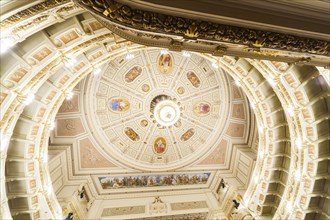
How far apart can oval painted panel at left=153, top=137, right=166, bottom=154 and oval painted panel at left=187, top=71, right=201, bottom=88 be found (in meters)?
6.79

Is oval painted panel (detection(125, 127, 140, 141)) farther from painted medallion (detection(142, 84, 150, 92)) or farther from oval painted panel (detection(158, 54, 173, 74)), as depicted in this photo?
oval painted panel (detection(158, 54, 173, 74))

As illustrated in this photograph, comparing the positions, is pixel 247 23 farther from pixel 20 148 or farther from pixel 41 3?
pixel 20 148

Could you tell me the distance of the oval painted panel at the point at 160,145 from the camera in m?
19.6

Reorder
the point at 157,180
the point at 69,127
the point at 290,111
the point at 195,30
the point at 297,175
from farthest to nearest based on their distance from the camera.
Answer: the point at 157,180
the point at 69,127
the point at 297,175
the point at 290,111
the point at 195,30

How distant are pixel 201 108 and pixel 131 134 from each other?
7814 mm

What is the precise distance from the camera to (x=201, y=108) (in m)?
19.2

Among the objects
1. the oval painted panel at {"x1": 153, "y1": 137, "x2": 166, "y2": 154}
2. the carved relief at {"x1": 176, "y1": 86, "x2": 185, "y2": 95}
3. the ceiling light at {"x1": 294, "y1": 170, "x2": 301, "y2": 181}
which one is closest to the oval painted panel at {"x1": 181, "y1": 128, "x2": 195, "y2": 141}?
the oval painted panel at {"x1": 153, "y1": 137, "x2": 166, "y2": 154}

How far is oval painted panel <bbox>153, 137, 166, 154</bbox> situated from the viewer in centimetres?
1955

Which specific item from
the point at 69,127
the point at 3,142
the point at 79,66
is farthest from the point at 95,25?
the point at 69,127

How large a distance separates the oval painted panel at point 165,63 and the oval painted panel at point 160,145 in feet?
23.8

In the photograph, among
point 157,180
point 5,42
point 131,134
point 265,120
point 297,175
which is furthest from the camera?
point 131,134

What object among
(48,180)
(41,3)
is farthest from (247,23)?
(48,180)

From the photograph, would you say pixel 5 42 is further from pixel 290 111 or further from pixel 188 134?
pixel 188 134

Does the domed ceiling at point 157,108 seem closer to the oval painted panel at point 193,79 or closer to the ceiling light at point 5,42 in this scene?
the oval painted panel at point 193,79
